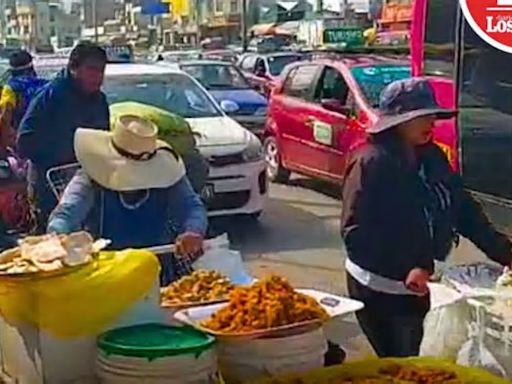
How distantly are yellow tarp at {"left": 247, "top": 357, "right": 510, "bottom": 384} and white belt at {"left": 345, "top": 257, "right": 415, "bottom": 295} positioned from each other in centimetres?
83

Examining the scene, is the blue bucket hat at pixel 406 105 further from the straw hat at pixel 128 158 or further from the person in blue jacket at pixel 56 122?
the person in blue jacket at pixel 56 122

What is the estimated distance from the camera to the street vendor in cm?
464

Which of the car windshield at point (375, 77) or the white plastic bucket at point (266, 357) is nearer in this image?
the white plastic bucket at point (266, 357)

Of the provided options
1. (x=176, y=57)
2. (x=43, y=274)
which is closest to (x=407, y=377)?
(x=43, y=274)

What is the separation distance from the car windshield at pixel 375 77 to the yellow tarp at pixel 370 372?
30.1 feet

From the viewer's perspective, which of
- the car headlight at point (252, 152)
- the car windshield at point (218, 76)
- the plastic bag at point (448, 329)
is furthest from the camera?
the car windshield at point (218, 76)

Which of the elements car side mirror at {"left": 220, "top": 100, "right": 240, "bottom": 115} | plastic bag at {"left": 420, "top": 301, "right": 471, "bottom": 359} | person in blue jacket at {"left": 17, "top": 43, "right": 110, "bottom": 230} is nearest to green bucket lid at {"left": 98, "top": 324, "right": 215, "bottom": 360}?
plastic bag at {"left": 420, "top": 301, "right": 471, "bottom": 359}

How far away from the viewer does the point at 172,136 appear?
359 inches

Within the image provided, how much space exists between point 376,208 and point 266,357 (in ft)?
4.07

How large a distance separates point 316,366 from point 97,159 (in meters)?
1.81

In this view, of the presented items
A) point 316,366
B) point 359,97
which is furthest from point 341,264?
point 316,366

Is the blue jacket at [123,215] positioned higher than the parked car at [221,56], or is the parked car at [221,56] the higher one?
the blue jacket at [123,215]

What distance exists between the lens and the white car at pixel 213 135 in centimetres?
1111

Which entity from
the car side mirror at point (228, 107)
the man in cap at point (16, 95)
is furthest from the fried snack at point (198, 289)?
the car side mirror at point (228, 107)
